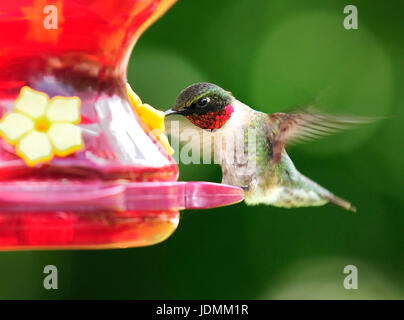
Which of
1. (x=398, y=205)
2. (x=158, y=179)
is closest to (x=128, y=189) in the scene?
(x=158, y=179)

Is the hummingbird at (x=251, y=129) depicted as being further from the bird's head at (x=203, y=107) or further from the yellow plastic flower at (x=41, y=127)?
the yellow plastic flower at (x=41, y=127)

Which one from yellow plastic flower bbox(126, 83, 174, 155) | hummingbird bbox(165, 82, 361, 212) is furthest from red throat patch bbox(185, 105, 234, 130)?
yellow plastic flower bbox(126, 83, 174, 155)

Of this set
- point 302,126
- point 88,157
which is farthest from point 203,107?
point 88,157

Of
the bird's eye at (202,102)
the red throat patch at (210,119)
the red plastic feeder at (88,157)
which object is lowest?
the red plastic feeder at (88,157)

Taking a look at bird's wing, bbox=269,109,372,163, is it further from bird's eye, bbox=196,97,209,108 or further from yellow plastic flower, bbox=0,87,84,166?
yellow plastic flower, bbox=0,87,84,166

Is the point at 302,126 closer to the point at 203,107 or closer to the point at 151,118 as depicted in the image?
A: the point at 203,107

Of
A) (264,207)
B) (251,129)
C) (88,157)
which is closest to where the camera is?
(88,157)

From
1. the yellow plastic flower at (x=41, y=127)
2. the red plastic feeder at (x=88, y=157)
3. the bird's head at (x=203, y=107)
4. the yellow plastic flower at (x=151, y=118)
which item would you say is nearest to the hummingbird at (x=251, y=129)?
the bird's head at (x=203, y=107)

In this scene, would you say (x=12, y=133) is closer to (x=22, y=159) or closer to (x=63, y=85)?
(x=22, y=159)
